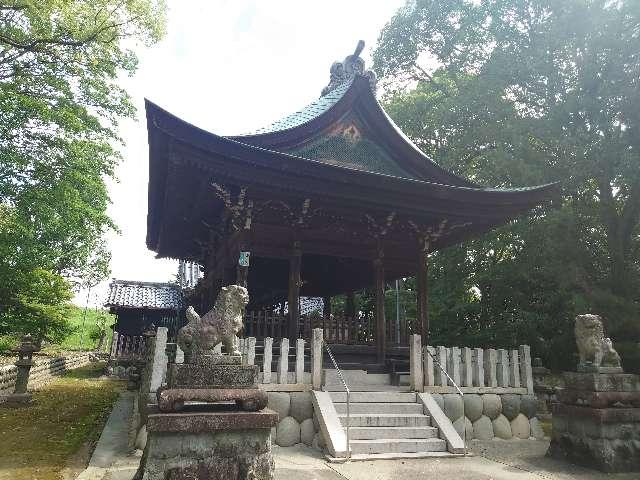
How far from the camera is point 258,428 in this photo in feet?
15.5

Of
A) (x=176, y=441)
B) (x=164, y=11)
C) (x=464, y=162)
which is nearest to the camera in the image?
(x=176, y=441)

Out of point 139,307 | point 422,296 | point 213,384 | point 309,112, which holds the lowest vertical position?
point 213,384

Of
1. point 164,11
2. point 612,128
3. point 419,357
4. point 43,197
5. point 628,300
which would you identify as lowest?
point 419,357

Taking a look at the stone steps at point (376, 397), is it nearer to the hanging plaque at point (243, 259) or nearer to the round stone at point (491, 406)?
the round stone at point (491, 406)

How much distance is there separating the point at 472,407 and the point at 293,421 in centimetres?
362

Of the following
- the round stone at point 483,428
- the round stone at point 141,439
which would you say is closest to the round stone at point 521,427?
the round stone at point 483,428

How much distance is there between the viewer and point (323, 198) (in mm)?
9445

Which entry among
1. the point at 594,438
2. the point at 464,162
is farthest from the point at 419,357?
the point at 464,162

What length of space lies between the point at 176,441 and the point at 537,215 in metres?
14.4

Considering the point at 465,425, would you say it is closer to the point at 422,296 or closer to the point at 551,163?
the point at 422,296

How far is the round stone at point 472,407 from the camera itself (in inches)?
337

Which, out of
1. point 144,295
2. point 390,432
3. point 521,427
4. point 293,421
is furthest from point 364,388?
point 144,295

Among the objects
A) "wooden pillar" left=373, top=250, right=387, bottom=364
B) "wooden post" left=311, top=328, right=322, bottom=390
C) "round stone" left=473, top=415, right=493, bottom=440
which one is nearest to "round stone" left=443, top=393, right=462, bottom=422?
"round stone" left=473, top=415, right=493, bottom=440

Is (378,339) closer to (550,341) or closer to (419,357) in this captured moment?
(419,357)
